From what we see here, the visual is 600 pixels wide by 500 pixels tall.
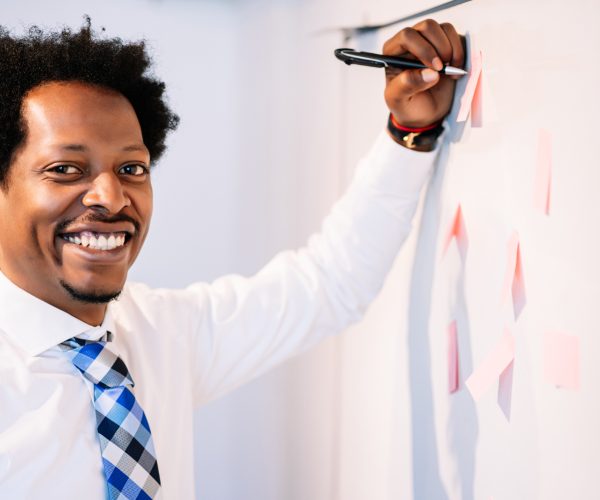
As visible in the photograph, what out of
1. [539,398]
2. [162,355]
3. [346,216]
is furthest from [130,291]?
[539,398]

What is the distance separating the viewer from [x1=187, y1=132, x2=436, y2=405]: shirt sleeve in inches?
46.8

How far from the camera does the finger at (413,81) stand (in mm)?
960

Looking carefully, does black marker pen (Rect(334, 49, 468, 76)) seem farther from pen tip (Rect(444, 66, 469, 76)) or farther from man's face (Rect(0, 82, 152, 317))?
man's face (Rect(0, 82, 152, 317))

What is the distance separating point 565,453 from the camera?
31.1 inches

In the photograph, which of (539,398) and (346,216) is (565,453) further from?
(346,216)

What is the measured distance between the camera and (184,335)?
1.21 m

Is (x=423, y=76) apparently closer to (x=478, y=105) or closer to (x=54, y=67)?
(x=478, y=105)

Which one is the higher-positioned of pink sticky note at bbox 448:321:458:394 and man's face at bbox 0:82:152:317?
man's face at bbox 0:82:152:317

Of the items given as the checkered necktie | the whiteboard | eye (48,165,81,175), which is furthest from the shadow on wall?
eye (48,165,81,175)

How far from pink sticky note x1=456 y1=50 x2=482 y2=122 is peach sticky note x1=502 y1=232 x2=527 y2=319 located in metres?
0.19

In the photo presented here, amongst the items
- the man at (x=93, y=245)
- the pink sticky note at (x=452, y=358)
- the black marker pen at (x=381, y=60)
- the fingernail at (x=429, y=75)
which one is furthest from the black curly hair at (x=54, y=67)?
the pink sticky note at (x=452, y=358)

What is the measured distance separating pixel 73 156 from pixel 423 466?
711 mm

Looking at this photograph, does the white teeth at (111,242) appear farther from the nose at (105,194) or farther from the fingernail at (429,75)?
the fingernail at (429,75)

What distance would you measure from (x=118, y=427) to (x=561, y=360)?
60 cm
